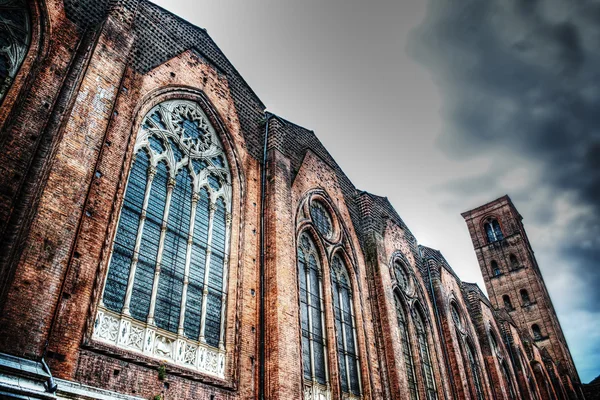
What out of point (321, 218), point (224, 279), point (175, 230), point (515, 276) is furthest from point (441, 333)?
point (515, 276)

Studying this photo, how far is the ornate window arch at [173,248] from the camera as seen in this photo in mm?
8391

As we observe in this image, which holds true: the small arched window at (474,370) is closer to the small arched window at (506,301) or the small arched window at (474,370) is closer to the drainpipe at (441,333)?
the drainpipe at (441,333)

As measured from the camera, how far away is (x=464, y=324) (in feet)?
72.8

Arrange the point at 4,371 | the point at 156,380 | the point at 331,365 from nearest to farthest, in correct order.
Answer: the point at 4,371 → the point at 156,380 → the point at 331,365

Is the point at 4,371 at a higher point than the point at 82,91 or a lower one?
lower

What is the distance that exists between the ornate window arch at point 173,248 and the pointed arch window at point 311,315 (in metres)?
2.76

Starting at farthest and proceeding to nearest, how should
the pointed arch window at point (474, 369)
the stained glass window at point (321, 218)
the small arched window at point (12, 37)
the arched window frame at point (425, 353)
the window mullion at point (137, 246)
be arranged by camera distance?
1. the pointed arch window at point (474, 369)
2. the arched window frame at point (425, 353)
3. the stained glass window at point (321, 218)
4. the small arched window at point (12, 37)
5. the window mullion at point (137, 246)

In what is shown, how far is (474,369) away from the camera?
20.8 meters

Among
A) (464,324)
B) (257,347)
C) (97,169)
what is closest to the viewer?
(97,169)

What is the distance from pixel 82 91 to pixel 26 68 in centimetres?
107

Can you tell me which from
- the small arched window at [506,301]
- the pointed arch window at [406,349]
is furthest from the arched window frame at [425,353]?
the small arched window at [506,301]

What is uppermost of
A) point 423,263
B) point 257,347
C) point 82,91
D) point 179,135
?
point 423,263

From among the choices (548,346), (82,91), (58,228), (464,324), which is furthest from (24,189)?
(548,346)

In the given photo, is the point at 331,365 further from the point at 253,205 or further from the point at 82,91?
the point at 82,91
